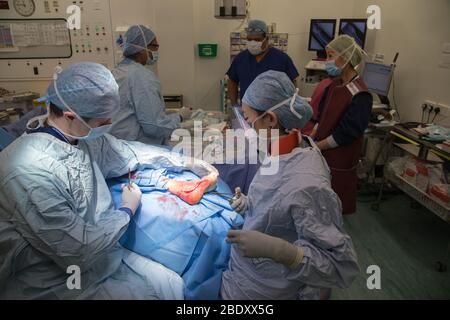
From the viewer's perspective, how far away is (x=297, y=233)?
1200 mm

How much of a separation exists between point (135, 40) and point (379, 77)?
254 centimetres

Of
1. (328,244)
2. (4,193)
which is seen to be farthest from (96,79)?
(328,244)

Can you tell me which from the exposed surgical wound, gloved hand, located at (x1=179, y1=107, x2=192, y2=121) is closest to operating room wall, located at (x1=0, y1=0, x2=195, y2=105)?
gloved hand, located at (x1=179, y1=107, x2=192, y2=121)

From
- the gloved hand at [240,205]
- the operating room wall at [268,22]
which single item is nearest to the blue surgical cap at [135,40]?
the gloved hand at [240,205]

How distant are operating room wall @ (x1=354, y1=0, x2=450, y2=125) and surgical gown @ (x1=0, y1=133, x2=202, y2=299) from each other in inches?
114

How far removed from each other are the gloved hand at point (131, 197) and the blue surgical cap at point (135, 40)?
3.75 feet

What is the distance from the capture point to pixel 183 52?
3918 millimetres

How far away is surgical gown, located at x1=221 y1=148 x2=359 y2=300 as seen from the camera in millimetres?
1094

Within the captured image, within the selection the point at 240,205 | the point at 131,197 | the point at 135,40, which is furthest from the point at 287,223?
the point at 135,40

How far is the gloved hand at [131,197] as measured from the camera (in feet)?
4.96

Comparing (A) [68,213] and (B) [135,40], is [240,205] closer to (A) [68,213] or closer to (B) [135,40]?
(A) [68,213]

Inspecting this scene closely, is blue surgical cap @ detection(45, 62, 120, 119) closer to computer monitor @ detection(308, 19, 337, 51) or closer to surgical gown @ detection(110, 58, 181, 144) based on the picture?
surgical gown @ detection(110, 58, 181, 144)

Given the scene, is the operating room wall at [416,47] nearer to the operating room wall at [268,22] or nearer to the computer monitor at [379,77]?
the computer monitor at [379,77]

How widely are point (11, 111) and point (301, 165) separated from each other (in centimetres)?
326
